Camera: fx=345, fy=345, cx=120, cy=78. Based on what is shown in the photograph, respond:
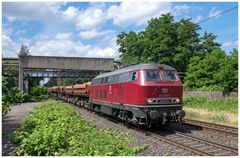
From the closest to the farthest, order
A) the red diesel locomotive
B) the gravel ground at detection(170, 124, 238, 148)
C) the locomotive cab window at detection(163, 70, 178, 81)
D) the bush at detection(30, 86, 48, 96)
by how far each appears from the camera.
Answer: the gravel ground at detection(170, 124, 238, 148)
the red diesel locomotive
the locomotive cab window at detection(163, 70, 178, 81)
the bush at detection(30, 86, 48, 96)

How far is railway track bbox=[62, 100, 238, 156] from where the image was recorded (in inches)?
405

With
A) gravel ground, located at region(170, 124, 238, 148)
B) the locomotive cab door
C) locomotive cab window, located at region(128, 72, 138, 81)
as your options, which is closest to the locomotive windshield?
locomotive cab window, located at region(128, 72, 138, 81)

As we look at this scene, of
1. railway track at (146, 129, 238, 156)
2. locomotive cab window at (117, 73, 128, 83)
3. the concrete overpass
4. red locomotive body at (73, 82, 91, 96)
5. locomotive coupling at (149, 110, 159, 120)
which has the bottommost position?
railway track at (146, 129, 238, 156)

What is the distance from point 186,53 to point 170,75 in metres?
29.0

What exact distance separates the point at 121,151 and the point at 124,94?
7.31 m

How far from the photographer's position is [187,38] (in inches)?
1769

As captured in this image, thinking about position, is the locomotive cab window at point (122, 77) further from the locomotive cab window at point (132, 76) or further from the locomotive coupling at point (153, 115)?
the locomotive coupling at point (153, 115)

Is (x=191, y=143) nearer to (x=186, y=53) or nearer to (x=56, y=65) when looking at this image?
(x=186, y=53)

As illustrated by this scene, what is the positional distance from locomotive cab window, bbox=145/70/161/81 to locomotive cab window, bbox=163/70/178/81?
0.32 m

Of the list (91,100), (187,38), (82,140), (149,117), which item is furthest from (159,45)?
(82,140)

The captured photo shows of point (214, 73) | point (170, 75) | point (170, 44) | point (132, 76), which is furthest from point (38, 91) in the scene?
point (170, 75)

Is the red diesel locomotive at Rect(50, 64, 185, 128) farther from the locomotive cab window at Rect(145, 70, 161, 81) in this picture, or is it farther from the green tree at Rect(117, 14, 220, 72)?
the green tree at Rect(117, 14, 220, 72)

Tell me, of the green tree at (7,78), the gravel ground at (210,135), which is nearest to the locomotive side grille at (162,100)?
the gravel ground at (210,135)

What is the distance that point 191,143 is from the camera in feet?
39.2
